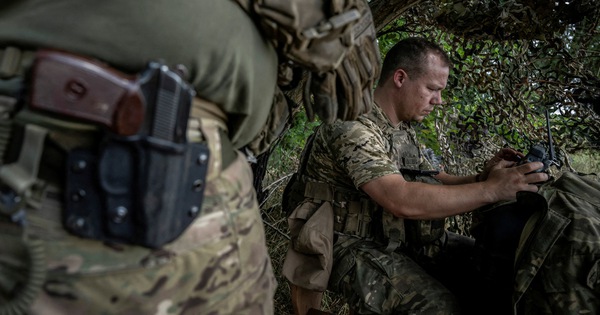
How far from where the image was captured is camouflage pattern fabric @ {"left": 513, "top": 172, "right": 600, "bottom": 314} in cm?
179

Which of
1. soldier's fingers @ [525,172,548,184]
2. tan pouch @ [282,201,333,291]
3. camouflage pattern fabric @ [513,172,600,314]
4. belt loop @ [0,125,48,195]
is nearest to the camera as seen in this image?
belt loop @ [0,125,48,195]

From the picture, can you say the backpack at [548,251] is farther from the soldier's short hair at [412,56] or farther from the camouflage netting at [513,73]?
the camouflage netting at [513,73]

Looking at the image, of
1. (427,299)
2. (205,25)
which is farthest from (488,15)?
(205,25)

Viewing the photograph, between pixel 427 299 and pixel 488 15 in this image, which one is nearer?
pixel 427 299

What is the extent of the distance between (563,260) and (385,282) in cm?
82

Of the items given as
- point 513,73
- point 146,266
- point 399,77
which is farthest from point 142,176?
point 513,73

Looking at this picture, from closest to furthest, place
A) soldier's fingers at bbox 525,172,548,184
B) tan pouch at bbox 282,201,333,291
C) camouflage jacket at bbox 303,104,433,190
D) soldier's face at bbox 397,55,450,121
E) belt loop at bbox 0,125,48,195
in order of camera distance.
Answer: belt loop at bbox 0,125,48,195, soldier's fingers at bbox 525,172,548,184, camouflage jacket at bbox 303,104,433,190, tan pouch at bbox 282,201,333,291, soldier's face at bbox 397,55,450,121

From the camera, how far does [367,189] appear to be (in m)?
2.35

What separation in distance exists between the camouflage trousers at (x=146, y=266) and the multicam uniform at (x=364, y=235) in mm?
1421

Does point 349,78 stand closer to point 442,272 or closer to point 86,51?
point 86,51

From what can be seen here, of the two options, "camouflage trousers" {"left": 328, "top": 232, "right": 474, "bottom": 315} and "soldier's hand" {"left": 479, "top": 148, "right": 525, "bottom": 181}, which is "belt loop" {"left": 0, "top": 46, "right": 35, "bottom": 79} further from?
"soldier's hand" {"left": 479, "top": 148, "right": 525, "bottom": 181}

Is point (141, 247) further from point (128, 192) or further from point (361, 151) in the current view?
point (361, 151)

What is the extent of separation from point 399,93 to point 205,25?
208 cm

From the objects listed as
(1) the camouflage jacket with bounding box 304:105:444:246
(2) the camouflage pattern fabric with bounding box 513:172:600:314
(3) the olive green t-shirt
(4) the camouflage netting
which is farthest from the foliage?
(3) the olive green t-shirt
